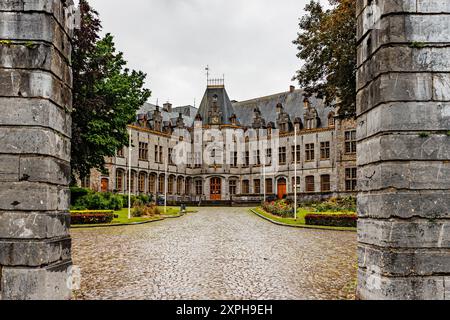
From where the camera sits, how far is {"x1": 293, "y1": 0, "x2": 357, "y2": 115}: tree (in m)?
17.6

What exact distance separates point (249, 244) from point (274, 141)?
121ft

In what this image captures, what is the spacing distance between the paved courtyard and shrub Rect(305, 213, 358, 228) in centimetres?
586

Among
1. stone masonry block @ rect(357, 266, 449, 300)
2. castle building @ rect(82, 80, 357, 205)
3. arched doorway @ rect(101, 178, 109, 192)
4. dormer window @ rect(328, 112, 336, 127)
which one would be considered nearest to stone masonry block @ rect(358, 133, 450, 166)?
stone masonry block @ rect(357, 266, 449, 300)

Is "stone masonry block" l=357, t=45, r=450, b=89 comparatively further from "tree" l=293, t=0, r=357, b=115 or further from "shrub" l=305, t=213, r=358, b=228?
"shrub" l=305, t=213, r=358, b=228

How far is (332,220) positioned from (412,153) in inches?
592

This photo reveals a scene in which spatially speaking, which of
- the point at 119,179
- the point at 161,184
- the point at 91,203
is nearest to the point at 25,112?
the point at 91,203

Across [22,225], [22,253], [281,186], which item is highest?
[281,186]

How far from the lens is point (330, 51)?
19188 millimetres

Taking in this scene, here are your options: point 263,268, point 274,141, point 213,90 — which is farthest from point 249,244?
point 213,90

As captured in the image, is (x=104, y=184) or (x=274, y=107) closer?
(x=104, y=184)

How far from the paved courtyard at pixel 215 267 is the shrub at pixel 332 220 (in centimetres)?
586

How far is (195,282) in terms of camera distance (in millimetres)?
7305

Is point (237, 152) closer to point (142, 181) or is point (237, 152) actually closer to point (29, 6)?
point (142, 181)

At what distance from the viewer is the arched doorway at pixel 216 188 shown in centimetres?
5134
